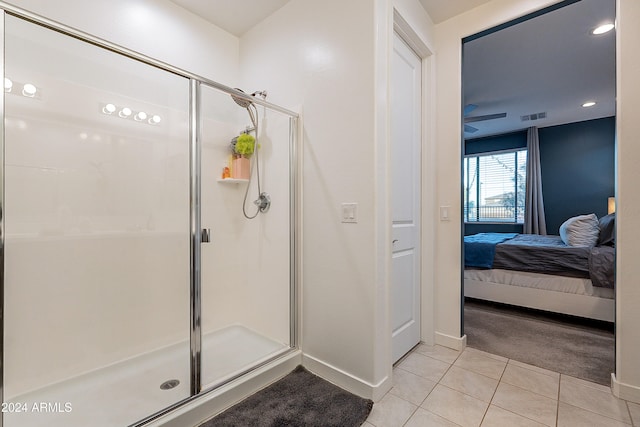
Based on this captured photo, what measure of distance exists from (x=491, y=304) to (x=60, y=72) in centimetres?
431

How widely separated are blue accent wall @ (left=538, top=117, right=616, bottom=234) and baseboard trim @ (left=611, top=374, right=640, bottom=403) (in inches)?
170

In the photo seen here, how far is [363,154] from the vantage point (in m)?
1.72

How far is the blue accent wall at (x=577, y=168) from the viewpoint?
15.8 feet

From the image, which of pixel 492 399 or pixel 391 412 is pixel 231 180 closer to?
pixel 391 412

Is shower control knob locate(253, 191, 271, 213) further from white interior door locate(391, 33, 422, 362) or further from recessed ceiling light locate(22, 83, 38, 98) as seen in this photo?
recessed ceiling light locate(22, 83, 38, 98)

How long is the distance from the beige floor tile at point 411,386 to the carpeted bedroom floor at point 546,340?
0.75 metres

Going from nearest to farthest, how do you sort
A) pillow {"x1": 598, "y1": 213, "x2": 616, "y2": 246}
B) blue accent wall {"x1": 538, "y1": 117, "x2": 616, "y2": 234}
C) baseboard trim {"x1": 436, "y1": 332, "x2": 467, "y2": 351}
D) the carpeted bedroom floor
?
the carpeted bedroom floor < baseboard trim {"x1": 436, "y1": 332, "x2": 467, "y2": 351} < pillow {"x1": 598, "y1": 213, "x2": 616, "y2": 246} < blue accent wall {"x1": 538, "y1": 117, "x2": 616, "y2": 234}

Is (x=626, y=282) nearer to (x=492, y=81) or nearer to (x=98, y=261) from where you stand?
(x=492, y=81)

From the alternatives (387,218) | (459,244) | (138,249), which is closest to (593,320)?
(459,244)

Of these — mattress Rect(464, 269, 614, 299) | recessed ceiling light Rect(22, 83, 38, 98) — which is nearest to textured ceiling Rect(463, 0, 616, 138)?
mattress Rect(464, 269, 614, 299)

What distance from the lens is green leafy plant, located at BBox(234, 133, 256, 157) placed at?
7.77 ft

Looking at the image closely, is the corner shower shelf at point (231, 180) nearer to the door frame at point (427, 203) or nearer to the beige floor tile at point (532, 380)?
the door frame at point (427, 203)

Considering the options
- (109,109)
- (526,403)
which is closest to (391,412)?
(526,403)

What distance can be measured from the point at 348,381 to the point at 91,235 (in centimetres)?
184
